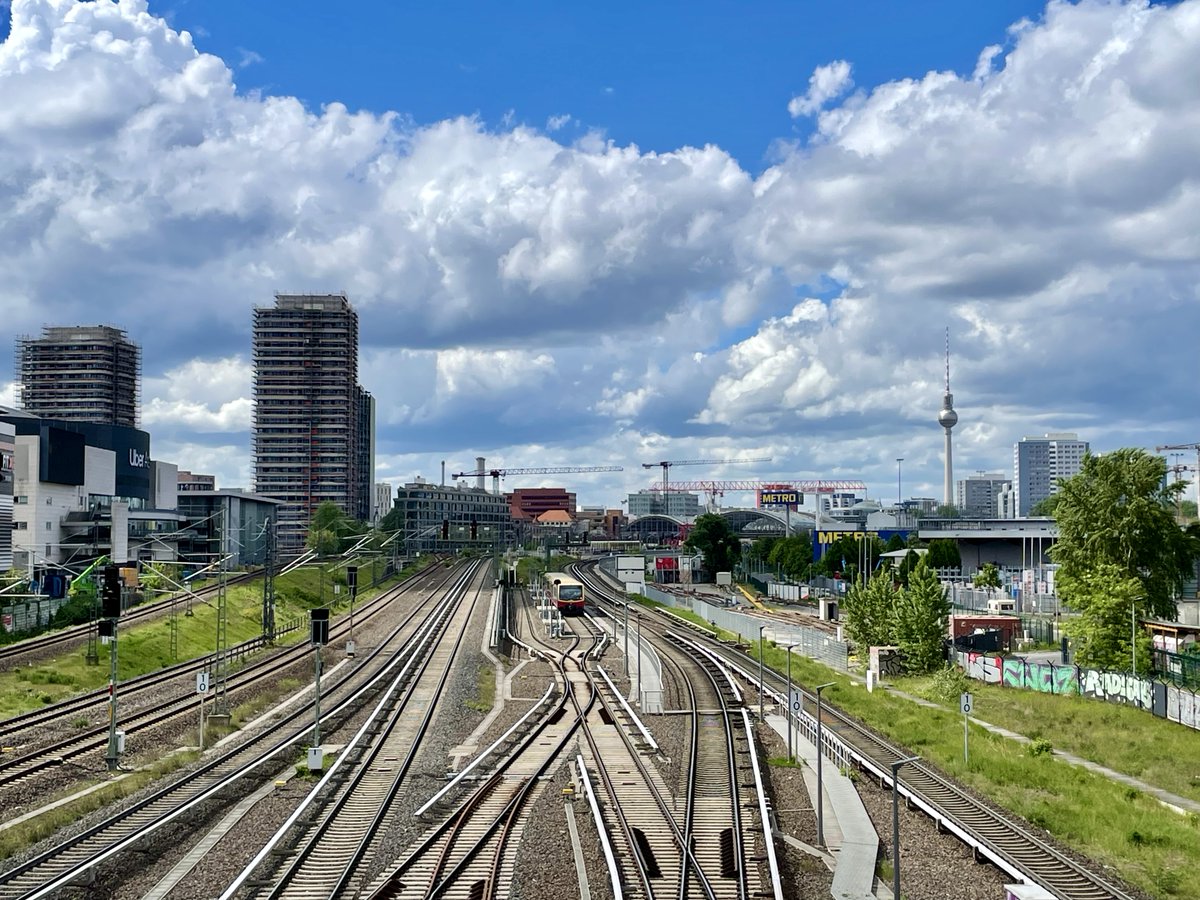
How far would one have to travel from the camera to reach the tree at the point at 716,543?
146625 mm

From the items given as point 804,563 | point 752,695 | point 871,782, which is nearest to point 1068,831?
point 871,782

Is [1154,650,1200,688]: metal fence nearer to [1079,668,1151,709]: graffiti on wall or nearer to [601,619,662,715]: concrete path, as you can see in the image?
[1079,668,1151,709]: graffiti on wall

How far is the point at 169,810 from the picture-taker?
2666cm

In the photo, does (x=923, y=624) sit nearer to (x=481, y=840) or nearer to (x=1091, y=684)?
(x=1091, y=684)

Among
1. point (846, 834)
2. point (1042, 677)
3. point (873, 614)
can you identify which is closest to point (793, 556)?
point (873, 614)

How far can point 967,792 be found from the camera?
29688 millimetres

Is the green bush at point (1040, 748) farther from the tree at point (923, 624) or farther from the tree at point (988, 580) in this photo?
the tree at point (988, 580)

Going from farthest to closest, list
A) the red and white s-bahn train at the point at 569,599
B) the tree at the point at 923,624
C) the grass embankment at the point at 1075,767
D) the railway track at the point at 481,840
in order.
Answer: the red and white s-bahn train at the point at 569,599, the tree at the point at 923,624, the grass embankment at the point at 1075,767, the railway track at the point at 481,840

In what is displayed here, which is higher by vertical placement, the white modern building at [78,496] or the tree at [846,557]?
the white modern building at [78,496]

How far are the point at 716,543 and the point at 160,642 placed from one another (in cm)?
9410

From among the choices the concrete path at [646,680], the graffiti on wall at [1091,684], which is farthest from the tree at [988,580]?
the concrete path at [646,680]

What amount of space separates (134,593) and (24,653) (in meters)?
25.0

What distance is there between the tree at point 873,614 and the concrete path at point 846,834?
97.9ft

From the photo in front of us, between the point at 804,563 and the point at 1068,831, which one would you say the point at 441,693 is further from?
the point at 804,563
